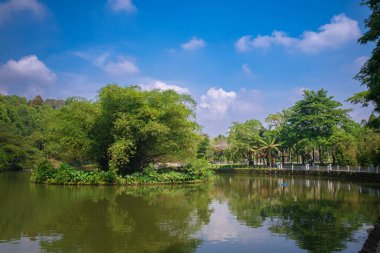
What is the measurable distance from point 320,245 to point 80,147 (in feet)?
93.9

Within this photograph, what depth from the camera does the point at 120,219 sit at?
15195mm

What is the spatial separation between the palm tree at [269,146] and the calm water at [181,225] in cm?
3639

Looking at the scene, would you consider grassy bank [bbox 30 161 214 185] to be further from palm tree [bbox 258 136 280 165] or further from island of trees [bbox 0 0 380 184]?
palm tree [bbox 258 136 280 165]

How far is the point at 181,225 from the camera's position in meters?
14.1

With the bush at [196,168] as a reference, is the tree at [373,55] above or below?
above

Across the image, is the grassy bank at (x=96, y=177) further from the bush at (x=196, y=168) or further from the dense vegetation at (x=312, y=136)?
the dense vegetation at (x=312, y=136)

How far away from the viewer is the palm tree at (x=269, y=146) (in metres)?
58.3

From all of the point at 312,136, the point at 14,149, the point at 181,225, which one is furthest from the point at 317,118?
the point at 14,149

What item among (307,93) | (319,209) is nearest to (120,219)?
(319,209)

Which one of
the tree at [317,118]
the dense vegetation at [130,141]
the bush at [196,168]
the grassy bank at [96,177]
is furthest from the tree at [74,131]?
the tree at [317,118]

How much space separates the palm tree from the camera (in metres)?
58.3

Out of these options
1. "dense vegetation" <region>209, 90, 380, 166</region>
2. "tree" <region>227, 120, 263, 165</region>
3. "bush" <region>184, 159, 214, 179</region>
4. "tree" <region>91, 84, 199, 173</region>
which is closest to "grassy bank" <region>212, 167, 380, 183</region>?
"dense vegetation" <region>209, 90, 380, 166</region>

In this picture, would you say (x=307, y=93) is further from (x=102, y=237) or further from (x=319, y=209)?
(x=102, y=237)

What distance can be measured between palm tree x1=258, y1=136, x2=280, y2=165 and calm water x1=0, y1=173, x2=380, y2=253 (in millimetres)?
36385
